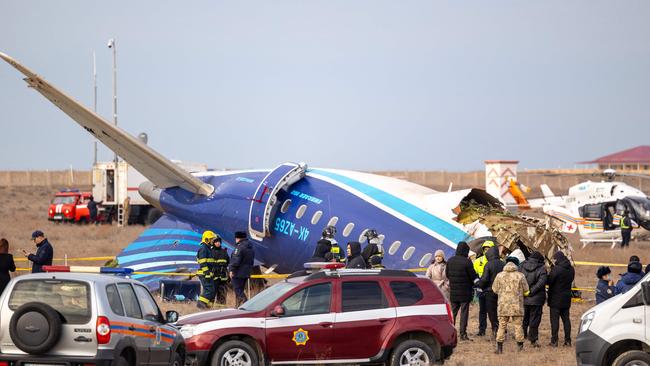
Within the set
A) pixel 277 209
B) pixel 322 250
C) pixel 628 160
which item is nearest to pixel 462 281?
pixel 322 250

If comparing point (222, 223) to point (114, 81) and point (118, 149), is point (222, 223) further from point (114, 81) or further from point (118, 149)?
point (114, 81)

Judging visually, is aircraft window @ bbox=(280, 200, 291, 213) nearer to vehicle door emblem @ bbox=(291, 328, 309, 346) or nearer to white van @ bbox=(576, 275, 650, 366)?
vehicle door emblem @ bbox=(291, 328, 309, 346)

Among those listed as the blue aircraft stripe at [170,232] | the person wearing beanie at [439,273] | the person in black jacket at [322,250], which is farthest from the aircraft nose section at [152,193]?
the person wearing beanie at [439,273]

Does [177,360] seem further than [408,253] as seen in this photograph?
No

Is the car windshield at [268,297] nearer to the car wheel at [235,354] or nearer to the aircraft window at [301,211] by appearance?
the car wheel at [235,354]

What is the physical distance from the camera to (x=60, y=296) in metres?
12.2

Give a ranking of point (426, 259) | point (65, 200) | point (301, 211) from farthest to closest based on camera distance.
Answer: point (65, 200), point (301, 211), point (426, 259)

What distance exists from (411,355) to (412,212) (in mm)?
8988

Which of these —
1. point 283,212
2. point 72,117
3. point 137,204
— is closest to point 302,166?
point 283,212

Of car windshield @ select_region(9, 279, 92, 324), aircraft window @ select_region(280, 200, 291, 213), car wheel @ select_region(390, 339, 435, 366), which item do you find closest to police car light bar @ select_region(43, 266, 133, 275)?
car windshield @ select_region(9, 279, 92, 324)

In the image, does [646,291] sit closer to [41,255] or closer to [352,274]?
[352,274]

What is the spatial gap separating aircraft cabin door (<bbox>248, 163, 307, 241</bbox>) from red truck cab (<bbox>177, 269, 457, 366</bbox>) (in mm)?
9669

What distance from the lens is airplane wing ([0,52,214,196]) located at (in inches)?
984

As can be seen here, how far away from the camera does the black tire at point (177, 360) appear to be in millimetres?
13991
